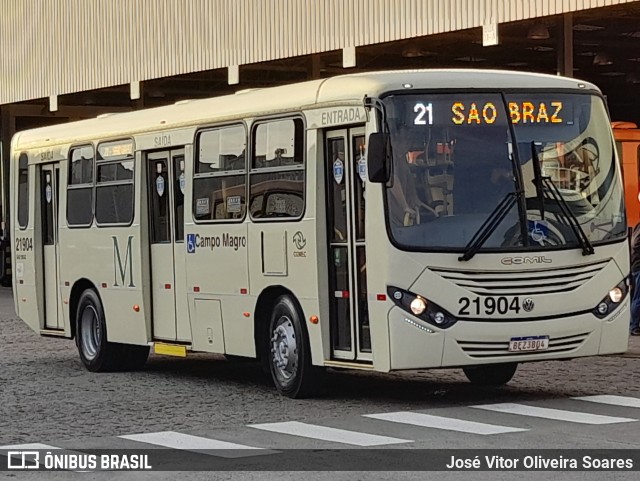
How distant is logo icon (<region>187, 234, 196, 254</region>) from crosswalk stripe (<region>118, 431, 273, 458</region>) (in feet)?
13.6

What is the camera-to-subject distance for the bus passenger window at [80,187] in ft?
60.5

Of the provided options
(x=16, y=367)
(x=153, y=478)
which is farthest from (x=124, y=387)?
(x=153, y=478)

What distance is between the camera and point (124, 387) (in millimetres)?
16156

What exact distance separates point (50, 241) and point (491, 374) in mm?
6625

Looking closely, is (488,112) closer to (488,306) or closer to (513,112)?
(513,112)

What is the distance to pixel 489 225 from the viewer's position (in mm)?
13156

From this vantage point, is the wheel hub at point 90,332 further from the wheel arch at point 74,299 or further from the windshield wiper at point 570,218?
the windshield wiper at point 570,218

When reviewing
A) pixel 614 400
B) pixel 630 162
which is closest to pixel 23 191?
pixel 614 400

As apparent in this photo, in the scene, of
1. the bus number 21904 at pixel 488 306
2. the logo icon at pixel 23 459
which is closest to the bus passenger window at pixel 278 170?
the bus number 21904 at pixel 488 306

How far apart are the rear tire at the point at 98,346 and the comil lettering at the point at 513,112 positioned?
605 cm

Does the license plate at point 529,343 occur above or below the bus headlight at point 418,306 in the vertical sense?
below

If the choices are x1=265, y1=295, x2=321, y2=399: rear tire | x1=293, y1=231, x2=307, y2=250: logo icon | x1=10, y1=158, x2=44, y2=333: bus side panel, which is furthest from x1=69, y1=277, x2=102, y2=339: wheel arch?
x1=293, y1=231, x2=307, y2=250: logo icon

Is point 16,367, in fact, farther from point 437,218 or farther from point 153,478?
point 153,478

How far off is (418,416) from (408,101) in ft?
8.53
